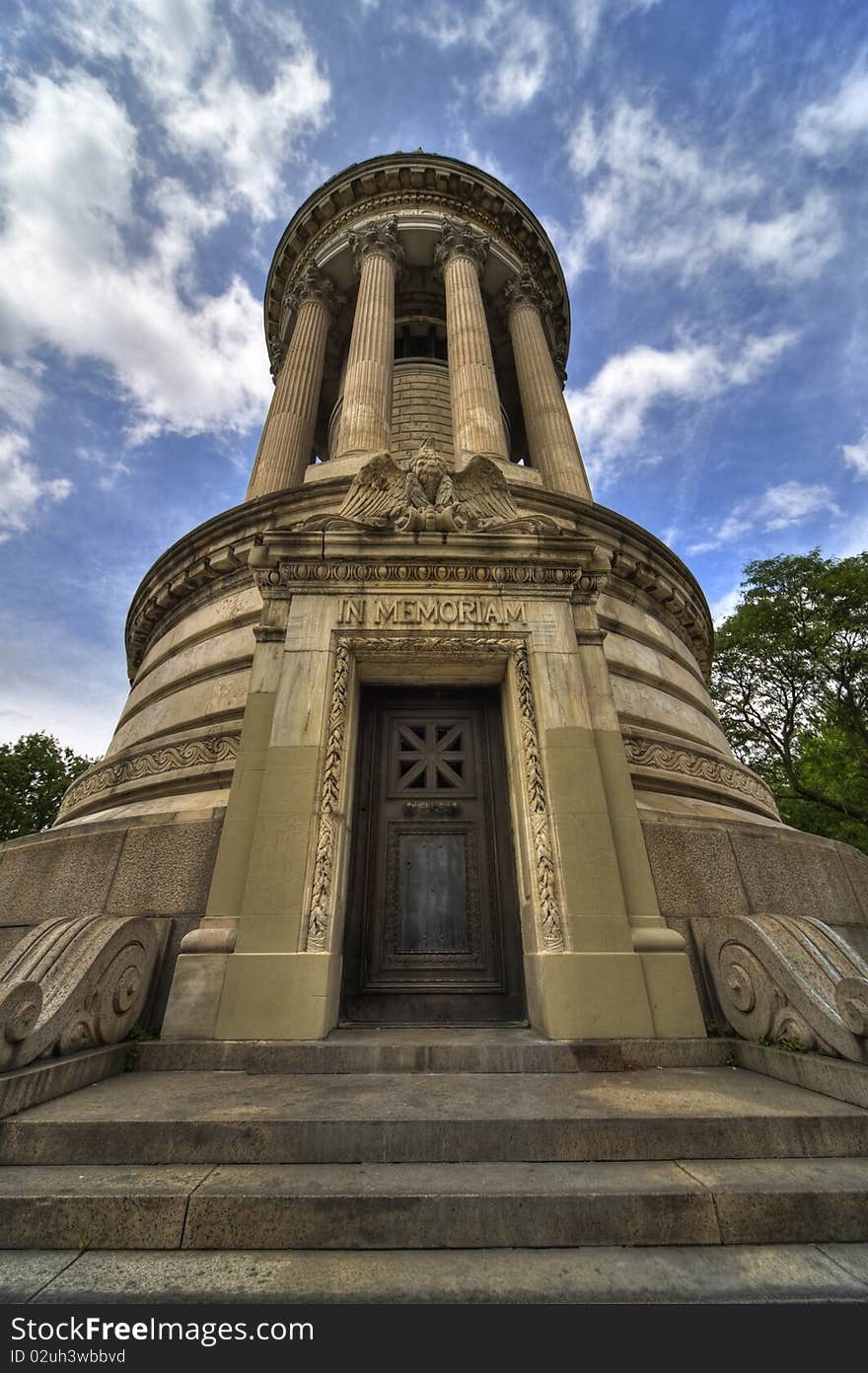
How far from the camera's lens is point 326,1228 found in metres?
2.57

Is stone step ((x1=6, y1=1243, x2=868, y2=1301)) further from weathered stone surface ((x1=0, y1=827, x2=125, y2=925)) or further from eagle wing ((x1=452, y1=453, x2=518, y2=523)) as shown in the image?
eagle wing ((x1=452, y1=453, x2=518, y2=523))

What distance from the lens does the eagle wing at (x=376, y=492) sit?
7.57m

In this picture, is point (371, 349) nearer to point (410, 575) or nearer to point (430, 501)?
point (430, 501)

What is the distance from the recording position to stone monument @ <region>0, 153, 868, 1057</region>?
505 cm

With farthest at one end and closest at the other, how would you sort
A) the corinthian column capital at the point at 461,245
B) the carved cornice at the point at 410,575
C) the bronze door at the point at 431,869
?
the corinthian column capital at the point at 461,245
the carved cornice at the point at 410,575
the bronze door at the point at 431,869

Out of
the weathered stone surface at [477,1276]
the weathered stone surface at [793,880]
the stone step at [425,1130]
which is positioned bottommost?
the weathered stone surface at [477,1276]

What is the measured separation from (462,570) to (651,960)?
476 cm

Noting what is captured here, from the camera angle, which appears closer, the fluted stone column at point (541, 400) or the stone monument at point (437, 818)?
the stone monument at point (437, 818)

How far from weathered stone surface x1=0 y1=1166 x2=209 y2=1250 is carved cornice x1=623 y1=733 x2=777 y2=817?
6.55 metres

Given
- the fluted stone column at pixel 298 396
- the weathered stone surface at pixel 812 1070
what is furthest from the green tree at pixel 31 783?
the weathered stone surface at pixel 812 1070

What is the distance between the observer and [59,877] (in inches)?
276

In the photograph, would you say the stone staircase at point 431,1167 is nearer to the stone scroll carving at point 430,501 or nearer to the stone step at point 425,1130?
the stone step at point 425,1130

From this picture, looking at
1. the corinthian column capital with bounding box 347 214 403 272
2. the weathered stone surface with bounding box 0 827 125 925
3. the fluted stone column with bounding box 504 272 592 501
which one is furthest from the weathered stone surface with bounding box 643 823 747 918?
the corinthian column capital with bounding box 347 214 403 272
